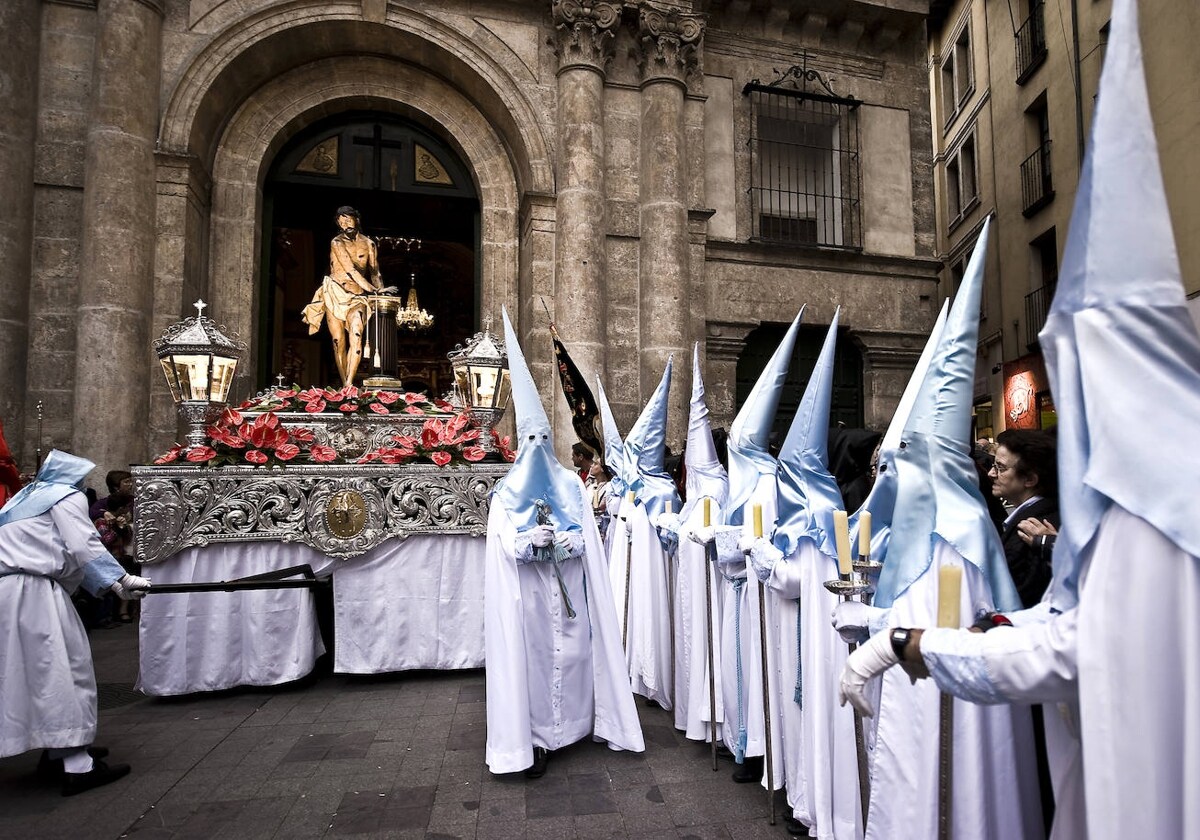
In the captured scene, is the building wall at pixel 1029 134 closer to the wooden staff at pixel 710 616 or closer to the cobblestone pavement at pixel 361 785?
the wooden staff at pixel 710 616

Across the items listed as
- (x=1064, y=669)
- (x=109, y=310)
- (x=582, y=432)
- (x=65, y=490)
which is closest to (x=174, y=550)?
(x=65, y=490)

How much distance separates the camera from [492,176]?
36.9 feet

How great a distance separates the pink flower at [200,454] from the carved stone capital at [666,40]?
845cm

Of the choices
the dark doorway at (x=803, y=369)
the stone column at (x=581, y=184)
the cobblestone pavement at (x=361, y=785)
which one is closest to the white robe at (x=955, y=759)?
the cobblestone pavement at (x=361, y=785)

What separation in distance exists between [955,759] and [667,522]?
8.96 feet

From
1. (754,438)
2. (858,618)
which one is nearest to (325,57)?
(754,438)

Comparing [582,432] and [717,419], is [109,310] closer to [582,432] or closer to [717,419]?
[582,432]

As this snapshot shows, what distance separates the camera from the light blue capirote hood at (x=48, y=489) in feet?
12.9

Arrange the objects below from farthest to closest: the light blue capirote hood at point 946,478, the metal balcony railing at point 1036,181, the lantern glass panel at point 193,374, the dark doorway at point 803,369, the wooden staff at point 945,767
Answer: the metal balcony railing at point 1036,181 < the dark doorway at point 803,369 < the lantern glass panel at point 193,374 < the light blue capirote hood at point 946,478 < the wooden staff at point 945,767

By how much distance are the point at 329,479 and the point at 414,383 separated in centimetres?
1286

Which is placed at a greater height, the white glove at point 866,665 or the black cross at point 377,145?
the black cross at point 377,145

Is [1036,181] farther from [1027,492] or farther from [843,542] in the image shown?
[843,542]

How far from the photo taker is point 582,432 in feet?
26.5

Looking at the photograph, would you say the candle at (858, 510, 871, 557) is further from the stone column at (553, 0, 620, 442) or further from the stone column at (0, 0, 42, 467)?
the stone column at (0, 0, 42, 467)
